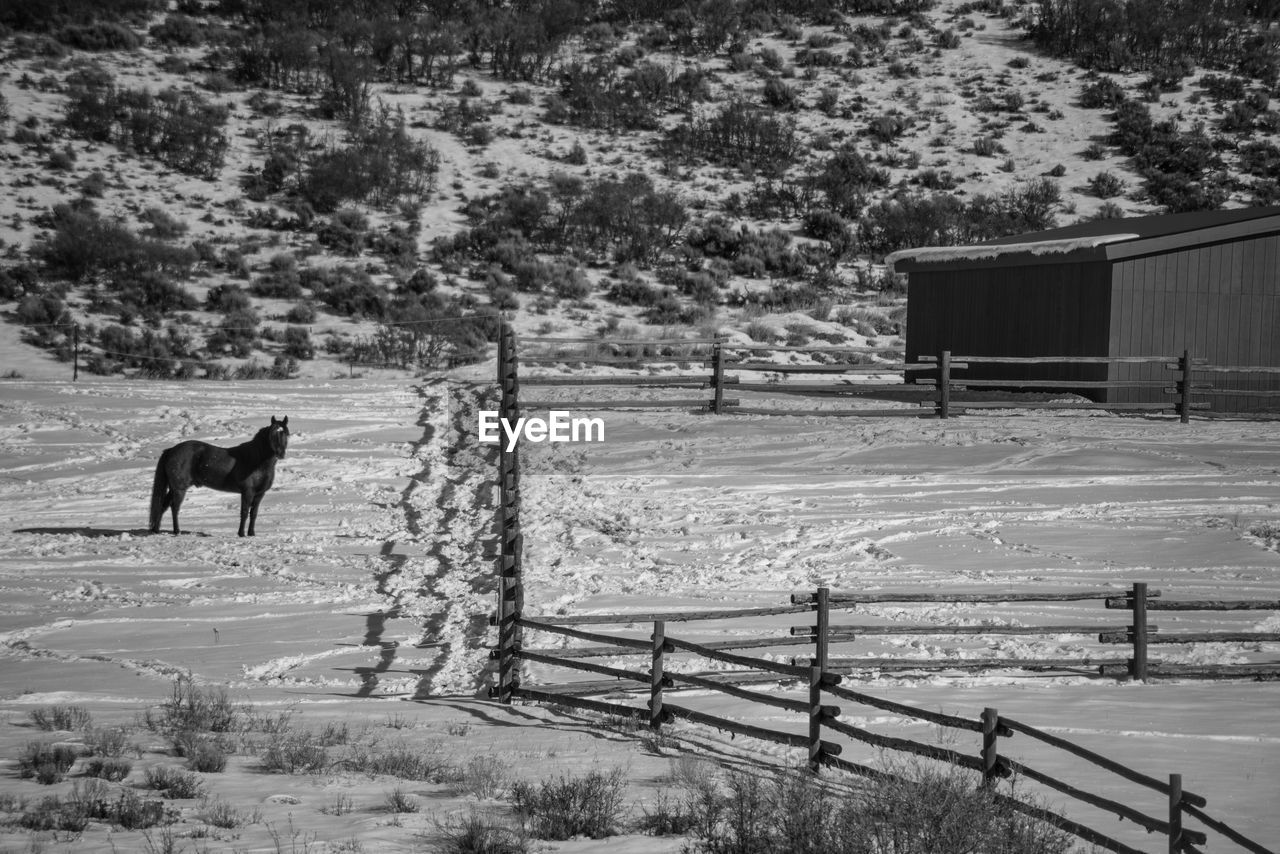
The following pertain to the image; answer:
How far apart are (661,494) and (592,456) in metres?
2.33

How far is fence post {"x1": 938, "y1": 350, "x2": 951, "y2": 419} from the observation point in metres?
21.6

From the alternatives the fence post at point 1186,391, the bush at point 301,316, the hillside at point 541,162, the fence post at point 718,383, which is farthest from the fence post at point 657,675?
the bush at point 301,316

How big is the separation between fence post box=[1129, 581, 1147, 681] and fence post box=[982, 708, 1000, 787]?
422 cm

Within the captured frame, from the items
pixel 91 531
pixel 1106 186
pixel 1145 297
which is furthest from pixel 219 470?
pixel 1106 186

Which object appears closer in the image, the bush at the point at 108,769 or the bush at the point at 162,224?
the bush at the point at 108,769

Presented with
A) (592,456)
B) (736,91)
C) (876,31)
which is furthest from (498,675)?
(876,31)

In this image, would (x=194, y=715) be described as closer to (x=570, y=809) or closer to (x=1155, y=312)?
(x=570, y=809)

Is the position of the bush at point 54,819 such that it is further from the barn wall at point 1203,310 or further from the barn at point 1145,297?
the barn wall at point 1203,310

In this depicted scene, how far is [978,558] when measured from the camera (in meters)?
14.2

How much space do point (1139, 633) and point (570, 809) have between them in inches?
242

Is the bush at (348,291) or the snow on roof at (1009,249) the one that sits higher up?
the snow on roof at (1009,249)

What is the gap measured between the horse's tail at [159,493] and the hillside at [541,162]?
506 inches

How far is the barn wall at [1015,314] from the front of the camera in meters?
22.8

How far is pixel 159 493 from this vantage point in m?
14.7
